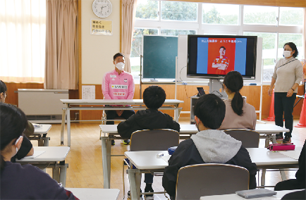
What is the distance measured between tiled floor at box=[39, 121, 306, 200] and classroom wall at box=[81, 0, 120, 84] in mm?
1311

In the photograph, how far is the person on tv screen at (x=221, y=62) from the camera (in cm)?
506

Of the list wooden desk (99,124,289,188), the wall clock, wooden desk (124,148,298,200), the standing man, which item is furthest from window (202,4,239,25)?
wooden desk (124,148,298,200)

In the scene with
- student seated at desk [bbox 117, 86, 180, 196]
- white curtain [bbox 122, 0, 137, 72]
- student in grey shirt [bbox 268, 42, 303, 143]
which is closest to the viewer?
student seated at desk [bbox 117, 86, 180, 196]

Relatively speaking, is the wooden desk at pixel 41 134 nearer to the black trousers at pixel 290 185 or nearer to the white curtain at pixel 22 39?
the black trousers at pixel 290 185

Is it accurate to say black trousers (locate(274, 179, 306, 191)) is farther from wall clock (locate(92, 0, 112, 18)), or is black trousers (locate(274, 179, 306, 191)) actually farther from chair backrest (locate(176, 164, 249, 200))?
wall clock (locate(92, 0, 112, 18))

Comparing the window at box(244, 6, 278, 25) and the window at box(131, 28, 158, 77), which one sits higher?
the window at box(244, 6, 278, 25)

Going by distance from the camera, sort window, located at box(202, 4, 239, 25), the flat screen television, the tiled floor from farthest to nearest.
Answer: window, located at box(202, 4, 239, 25)
the flat screen television
the tiled floor

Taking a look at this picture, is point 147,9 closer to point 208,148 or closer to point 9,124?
point 208,148

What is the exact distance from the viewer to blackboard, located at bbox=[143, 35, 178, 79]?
6504 millimetres

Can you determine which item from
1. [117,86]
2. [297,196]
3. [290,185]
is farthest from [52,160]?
[117,86]

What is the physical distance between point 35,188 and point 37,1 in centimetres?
622

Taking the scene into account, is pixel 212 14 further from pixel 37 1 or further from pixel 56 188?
pixel 56 188

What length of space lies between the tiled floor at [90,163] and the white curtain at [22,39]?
1581 mm

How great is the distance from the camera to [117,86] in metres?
4.87
